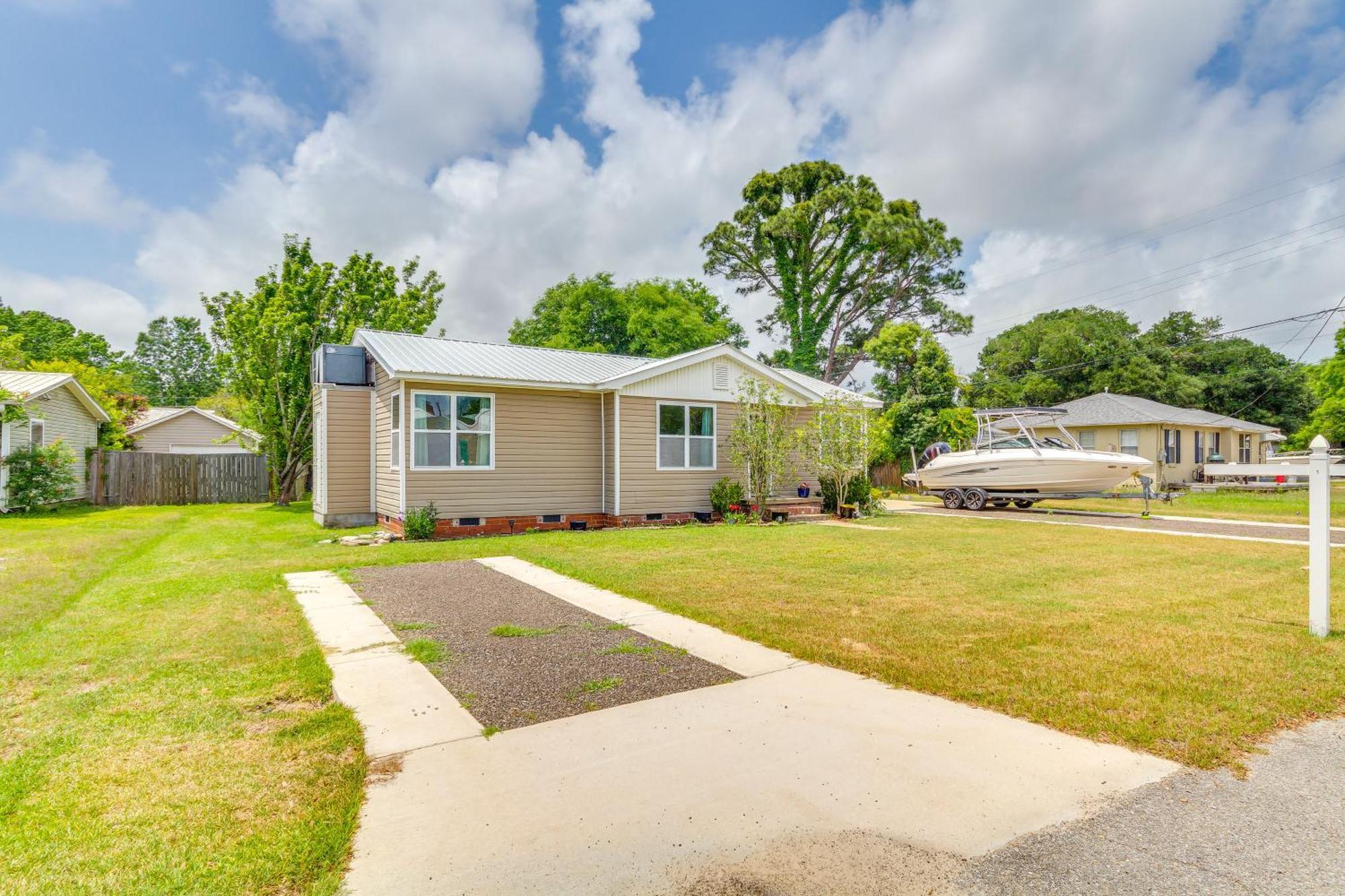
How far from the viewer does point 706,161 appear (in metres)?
22.0

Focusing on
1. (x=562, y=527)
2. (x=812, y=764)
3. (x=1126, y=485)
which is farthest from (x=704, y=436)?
(x=1126, y=485)

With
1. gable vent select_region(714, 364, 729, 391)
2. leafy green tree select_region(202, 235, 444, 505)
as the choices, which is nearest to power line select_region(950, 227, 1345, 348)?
gable vent select_region(714, 364, 729, 391)

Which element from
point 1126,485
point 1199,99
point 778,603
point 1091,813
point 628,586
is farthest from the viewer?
point 1126,485

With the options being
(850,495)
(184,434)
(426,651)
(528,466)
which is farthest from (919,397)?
(184,434)

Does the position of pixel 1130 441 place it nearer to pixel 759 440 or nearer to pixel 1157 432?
pixel 1157 432

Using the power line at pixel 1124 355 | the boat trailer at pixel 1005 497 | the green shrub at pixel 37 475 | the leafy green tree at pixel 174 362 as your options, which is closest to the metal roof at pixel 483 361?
the green shrub at pixel 37 475

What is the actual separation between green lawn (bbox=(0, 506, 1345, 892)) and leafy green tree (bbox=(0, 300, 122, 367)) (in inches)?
1849

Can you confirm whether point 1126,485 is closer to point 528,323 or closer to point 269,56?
point 269,56

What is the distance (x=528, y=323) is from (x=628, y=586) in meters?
38.8

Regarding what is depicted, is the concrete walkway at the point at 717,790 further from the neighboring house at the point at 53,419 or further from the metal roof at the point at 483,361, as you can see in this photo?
the neighboring house at the point at 53,419

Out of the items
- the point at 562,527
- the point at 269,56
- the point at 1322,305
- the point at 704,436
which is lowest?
the point at 562,527

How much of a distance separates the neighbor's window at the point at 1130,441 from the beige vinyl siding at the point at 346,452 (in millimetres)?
27266

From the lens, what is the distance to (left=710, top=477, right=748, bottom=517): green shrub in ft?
46.3

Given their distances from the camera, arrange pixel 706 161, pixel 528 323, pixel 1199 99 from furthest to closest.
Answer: pixel 528 323, pixel 706 161, pixel 1199 99
